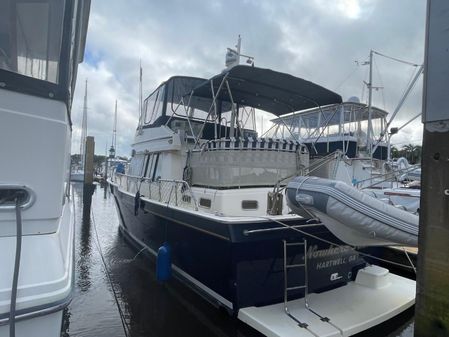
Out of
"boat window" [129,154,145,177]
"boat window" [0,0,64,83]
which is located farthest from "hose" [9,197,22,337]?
"boat window" [129,154,145,177]

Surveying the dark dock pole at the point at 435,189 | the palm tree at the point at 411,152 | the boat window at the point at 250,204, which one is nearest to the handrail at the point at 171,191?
the boat window at the point at 250,204

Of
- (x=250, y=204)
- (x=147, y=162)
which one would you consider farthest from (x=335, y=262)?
(x=147, y=162)

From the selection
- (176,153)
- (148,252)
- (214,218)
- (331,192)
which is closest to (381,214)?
(331,192)

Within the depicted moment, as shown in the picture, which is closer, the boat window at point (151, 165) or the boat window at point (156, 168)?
the boat window at point (156, 168)

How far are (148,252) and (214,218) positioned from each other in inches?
151

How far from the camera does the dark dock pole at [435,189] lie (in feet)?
8.44

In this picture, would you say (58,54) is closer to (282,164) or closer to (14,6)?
(14,6)

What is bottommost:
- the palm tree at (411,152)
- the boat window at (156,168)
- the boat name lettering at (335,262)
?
the boat name lettering at (335,262)

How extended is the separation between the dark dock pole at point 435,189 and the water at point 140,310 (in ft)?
7.42

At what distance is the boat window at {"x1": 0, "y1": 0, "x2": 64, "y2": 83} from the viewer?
6.53 feet

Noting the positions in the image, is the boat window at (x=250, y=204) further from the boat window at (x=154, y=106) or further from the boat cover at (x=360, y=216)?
the boat window at (x=154, y=106)

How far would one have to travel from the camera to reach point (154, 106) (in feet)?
27.3

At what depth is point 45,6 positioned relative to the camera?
215 centimetres

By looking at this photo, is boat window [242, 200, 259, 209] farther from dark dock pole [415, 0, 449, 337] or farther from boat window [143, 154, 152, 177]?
boat window [143, 154, 152, 177]
